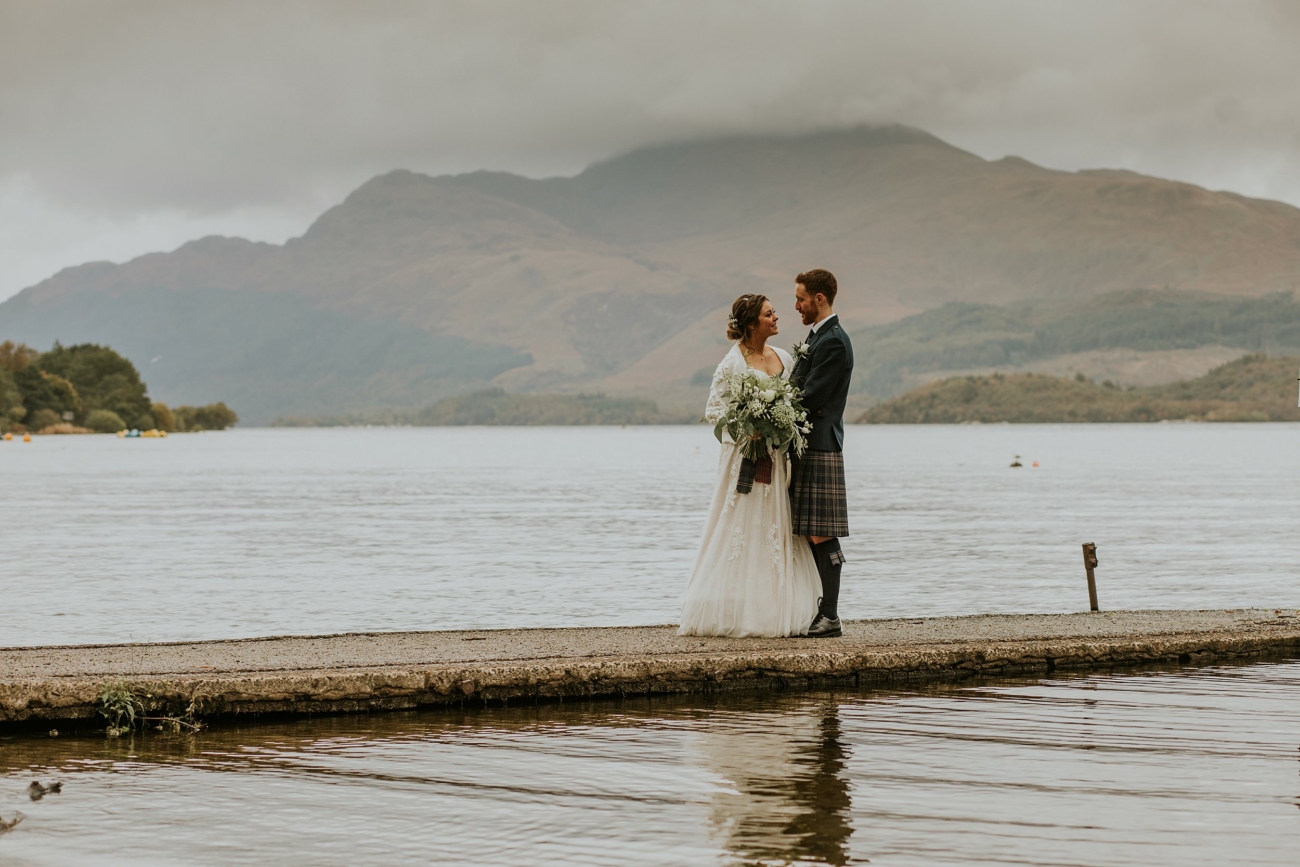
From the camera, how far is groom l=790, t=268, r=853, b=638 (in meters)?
12.1

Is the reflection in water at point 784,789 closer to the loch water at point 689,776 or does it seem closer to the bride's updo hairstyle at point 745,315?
the loch water at point 689,776

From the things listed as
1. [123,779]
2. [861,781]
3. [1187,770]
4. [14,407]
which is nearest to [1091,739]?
[1187,770]

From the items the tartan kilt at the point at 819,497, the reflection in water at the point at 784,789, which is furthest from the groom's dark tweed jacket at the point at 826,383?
the reflection in water at the point at 784,789

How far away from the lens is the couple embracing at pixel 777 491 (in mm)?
12133

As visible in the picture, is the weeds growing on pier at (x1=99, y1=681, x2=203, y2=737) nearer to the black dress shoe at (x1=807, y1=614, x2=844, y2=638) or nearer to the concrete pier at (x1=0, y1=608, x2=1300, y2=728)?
the concrete pier at (x1=0, y1=608, x2=1300, y2=728)

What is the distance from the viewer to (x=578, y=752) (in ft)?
31.7

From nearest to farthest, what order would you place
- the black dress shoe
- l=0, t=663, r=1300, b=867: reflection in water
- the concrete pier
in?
l=0, t=663, r=1300, b=867: reflection in water → the concrete pier → the black dress shoe

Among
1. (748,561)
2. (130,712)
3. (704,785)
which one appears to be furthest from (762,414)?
(130,712)

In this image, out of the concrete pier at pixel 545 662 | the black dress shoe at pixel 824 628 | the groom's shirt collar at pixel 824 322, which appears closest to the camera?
the concrete pier at pixel 545 662

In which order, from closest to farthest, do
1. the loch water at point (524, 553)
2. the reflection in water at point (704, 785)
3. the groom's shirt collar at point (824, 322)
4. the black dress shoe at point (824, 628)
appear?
the reflection in water at point (704, 785) < the groom's shirt collar at point (824, 322) < the black dress shoe at point (824, 628) < the loch water at point (524, 553)

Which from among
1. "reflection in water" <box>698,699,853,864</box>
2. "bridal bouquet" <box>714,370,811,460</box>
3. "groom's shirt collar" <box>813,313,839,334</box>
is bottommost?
"reflection in water" <box>698,699,853,864</box>

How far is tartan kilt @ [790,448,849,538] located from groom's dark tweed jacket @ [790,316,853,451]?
0.12 meters

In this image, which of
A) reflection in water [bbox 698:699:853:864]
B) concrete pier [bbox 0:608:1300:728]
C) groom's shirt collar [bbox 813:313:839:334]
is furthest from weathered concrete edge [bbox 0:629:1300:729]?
groom's shirt collar [bbox 813:313:839:334]

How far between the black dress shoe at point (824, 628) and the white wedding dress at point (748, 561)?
9cm
